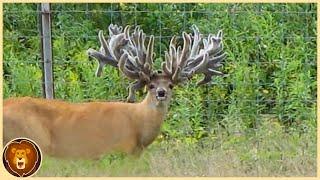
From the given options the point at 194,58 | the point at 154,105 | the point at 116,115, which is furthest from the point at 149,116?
the point at 194,58

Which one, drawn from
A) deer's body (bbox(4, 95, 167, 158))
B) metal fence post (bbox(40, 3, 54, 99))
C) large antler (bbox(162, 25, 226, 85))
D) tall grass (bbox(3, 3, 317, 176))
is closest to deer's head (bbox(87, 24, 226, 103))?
large antler (bbox(162, 25, 226, 85))

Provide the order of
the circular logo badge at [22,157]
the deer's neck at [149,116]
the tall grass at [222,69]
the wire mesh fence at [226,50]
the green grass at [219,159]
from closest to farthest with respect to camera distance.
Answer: the circular logo badge at [22,157]
the green grass at [219,159]
the deer's neck at [149,116]
the tall grass at [222,69]
the wire mesh fence at [226,50]

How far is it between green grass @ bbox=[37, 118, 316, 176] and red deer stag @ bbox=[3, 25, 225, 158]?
10cm

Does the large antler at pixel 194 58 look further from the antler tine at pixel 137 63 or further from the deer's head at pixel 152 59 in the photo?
the antler tine at pixel 137 63

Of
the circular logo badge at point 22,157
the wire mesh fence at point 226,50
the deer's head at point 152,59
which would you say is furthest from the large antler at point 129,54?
the circular logo badge at point 22,157

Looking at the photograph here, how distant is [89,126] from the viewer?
10.9 meters

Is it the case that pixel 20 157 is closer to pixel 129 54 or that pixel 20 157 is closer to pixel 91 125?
pixel 91 125

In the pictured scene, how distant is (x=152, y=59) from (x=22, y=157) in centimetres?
122

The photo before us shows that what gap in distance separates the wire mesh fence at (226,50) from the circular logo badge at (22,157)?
39.0 inches

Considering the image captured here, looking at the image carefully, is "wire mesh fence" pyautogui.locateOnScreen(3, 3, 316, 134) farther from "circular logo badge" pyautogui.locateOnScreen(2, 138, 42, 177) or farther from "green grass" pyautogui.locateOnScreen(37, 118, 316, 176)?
"circular logo badge" pyautogui.locateOnScreen(2, 138, 42, 177)

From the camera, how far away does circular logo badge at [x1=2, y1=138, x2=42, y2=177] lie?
1044 centimetres

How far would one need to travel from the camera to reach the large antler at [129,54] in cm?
1087

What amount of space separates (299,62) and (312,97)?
0.29m

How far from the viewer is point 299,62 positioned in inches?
460
